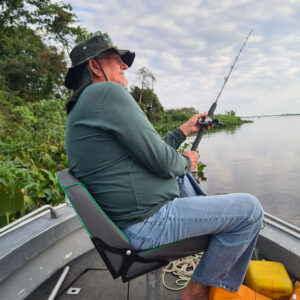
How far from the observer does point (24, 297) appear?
1678 millimetres

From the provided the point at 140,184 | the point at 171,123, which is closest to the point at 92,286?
the point at 140,184

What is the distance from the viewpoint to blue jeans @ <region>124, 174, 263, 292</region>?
1.12 m

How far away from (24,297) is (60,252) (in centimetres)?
39

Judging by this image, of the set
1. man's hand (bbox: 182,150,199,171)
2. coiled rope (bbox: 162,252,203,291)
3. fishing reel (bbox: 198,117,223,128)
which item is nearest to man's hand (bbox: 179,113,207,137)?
fishing reel (bbox: 198,117,223,128)

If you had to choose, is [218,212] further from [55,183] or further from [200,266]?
[55,183]

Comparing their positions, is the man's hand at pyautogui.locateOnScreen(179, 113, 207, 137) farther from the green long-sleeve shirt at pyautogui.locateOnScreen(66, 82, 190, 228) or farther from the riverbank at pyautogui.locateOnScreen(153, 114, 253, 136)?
the riverbank at pyautogui.locateOnScreen(153, 114, 253, 136)

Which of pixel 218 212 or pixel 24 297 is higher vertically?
pixel 218 212

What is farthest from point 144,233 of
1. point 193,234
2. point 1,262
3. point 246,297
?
point 1,262

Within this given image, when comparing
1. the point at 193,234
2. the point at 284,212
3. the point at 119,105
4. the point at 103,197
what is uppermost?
the point at 119,105

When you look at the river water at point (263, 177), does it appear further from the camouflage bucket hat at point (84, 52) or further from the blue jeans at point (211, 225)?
the camouflage bucket hat at point (84, 52)

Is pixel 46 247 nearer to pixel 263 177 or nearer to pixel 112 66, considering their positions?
pixel 112 66

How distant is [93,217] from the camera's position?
3.53 ft

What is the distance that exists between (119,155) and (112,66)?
0.58m

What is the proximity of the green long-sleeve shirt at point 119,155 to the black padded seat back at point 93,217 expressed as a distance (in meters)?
0.07
